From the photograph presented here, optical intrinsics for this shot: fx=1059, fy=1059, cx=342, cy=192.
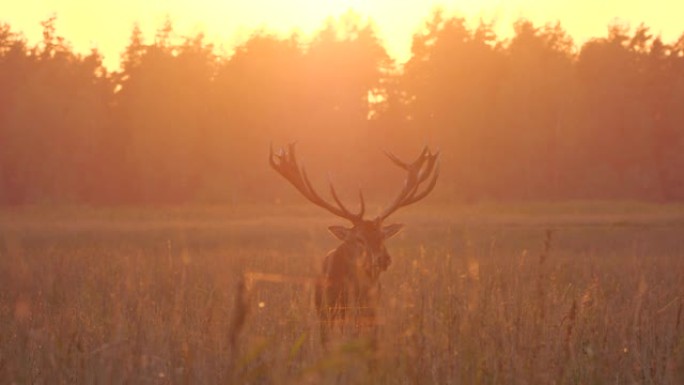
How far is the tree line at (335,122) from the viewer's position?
5241 cm

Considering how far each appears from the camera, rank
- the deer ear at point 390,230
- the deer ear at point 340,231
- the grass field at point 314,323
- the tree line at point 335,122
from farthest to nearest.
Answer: the tree line at point 335,122, the deer ear at point 340,231, the deer ear at point 390,230, the grass field at point 314,323

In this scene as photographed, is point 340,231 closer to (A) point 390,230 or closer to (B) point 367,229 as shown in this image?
(B) point 367,229

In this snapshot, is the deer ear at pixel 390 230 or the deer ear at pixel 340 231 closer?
the deer ear at pixel 390 230

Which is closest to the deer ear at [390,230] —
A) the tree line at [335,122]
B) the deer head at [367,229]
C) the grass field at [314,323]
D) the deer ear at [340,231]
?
the deer head at [367,229]

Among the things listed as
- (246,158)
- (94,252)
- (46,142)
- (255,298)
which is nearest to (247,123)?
(246,158)

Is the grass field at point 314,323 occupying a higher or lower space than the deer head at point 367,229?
lower

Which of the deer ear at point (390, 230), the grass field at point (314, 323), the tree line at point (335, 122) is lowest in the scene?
the grass field at point (314, 323)

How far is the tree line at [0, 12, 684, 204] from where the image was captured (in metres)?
52.4

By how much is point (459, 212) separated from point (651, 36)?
19183 mm

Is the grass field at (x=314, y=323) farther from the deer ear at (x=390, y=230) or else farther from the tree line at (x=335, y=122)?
the tree line at (x=335, y=122)

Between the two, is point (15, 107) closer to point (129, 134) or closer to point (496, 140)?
point (129, 134)

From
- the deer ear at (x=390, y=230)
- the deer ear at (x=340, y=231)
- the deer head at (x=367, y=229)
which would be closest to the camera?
the deer head at (x=367, y=229)

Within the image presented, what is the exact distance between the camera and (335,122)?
55.6m

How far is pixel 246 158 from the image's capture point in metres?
53.6
